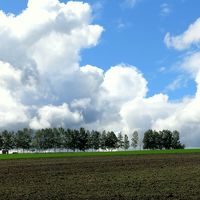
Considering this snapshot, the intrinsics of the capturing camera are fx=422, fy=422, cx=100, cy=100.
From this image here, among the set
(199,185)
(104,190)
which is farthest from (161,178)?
(104,190)

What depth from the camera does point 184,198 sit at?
72.0 ft

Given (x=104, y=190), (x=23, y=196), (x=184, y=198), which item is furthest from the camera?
(x=104, y=190)

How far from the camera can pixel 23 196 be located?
23.9m

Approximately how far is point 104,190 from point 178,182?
6.16m

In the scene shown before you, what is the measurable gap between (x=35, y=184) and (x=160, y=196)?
10679 mm

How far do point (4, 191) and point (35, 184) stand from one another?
13.0 ft

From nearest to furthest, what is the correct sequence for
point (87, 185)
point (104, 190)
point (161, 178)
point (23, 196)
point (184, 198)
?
point (184, 198) < point (23, 196) < point (104, 190) < point (87, 185) < point (161, 178)

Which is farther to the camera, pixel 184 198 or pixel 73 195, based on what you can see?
pixel 73 195

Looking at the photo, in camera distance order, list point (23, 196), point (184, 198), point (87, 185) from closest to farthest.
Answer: point (184, 198)
point (23, 196)
point (87, 185)

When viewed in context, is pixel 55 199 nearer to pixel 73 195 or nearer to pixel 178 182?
pixel 73 195

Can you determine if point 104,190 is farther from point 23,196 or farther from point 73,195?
point 23,196

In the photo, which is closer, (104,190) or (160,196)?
(160,196)

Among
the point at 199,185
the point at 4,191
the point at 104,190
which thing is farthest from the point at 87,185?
the point at 199,185

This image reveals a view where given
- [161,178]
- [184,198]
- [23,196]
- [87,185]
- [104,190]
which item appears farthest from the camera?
[161,178]
